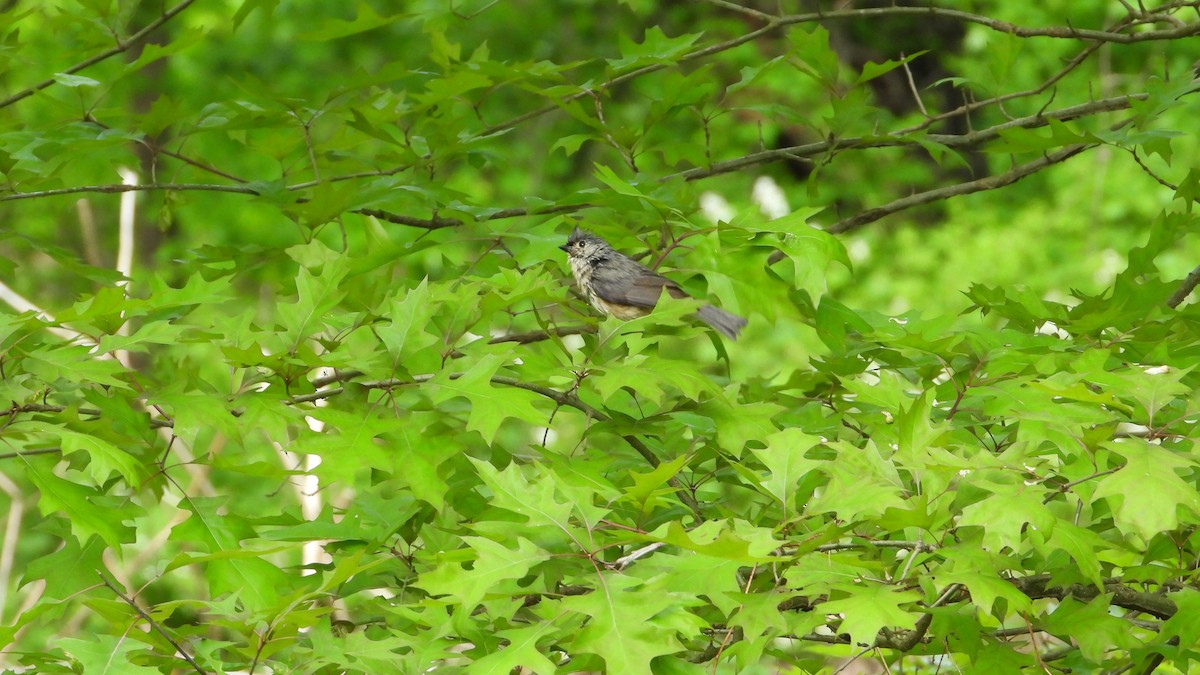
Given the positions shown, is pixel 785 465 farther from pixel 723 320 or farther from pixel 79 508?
pixel 79 508

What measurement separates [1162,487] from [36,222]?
12.8 meters

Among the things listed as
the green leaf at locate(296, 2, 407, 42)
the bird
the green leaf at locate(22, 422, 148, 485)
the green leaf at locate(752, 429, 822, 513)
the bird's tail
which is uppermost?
the green leaf at locate(296, 2, 407, 42)

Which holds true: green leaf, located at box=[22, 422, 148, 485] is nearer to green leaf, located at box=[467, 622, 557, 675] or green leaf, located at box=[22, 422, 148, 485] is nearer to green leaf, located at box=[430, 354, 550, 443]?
green leaf, located at box=[430, 354, 550, 443]

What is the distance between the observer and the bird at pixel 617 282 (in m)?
2.80

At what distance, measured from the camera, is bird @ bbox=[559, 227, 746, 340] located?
2.80 meters

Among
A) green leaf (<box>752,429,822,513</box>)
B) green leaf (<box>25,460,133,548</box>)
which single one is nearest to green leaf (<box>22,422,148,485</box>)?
green leaf (<box>25,460,133,548</box>)

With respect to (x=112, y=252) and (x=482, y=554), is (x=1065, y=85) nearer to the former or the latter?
(x=112, y=252)

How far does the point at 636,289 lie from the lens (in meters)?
3.21

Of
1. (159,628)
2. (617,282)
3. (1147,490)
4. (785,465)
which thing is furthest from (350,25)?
(1147,490)

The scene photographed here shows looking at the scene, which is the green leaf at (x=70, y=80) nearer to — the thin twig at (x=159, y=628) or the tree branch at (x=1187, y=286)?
the thin twig at (x=159, y=628)

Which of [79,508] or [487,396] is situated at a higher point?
[487,396]

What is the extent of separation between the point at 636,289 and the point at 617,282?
0.45 feet

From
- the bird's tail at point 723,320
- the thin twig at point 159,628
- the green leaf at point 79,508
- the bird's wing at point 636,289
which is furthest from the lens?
the bird's wing at point 636,289

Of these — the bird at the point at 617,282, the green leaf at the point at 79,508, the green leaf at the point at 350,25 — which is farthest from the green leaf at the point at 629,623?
the green leaf at the point at 350,25
